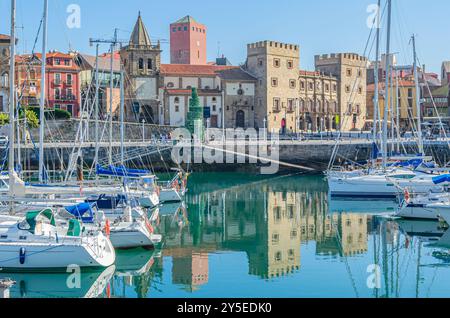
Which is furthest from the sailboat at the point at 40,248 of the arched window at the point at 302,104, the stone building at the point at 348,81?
the stone building at the point at 348,81

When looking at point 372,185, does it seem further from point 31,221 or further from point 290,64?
point 290,64

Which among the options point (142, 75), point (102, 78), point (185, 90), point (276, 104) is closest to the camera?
point (102, 78)

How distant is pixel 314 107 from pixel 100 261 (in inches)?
2254

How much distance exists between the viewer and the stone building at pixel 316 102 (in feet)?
237

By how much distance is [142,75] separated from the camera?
6606cm

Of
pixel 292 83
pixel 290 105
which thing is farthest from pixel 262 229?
pixel 292 83

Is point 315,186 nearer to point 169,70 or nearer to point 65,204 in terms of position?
point 65,204

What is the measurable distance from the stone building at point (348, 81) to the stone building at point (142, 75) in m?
20.1

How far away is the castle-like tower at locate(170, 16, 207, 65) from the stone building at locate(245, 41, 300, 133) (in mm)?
13732

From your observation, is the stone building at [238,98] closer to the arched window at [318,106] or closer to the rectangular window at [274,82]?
the rectangular window at [274,82]

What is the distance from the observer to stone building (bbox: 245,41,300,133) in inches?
2699

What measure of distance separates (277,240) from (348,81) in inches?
2166

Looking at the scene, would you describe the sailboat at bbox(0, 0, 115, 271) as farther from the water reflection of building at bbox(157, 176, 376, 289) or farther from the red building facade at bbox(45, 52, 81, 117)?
the red building facade at bbox(45, 52, 81, 117)

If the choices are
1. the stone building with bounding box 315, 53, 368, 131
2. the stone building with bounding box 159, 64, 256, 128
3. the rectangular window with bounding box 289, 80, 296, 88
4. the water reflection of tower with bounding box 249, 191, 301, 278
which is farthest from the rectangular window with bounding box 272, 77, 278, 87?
the water reflection of tower with bounding box 249, 191, 301, 278
